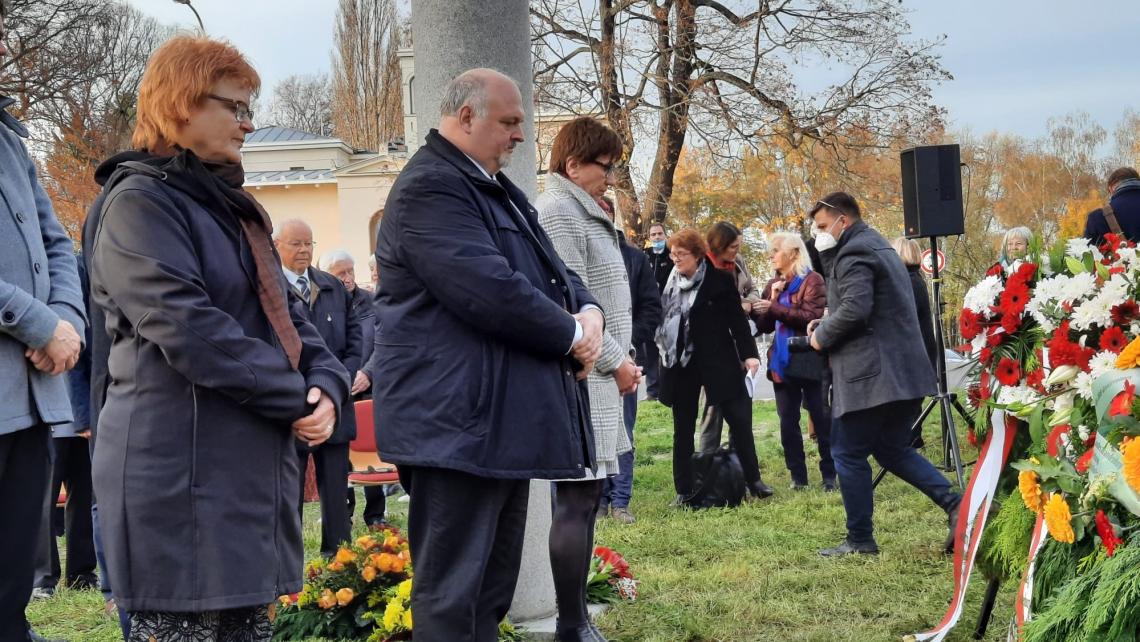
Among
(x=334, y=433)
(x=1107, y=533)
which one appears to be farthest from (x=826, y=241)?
(x=1107, y=533)

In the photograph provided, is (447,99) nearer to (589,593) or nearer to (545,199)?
(545,199)

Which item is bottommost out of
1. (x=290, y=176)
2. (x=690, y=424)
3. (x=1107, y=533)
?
(x=690, y=424)

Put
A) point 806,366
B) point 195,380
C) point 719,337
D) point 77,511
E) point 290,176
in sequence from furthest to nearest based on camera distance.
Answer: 1. point 290,176
2. point 806,366
3. point 719,337
4. point 77,511
5. point 195,380

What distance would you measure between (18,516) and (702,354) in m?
5.73

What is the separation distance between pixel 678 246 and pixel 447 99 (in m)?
5.01

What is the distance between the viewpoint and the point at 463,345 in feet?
10.7

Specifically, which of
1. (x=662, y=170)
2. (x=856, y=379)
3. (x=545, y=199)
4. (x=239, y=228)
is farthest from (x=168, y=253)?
(x=662, y=170)

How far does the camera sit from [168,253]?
2.58m

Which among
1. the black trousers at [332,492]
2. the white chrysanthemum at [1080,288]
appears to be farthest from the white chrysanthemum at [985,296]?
the black trousers at [332,492]

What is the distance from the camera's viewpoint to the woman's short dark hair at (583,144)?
4754 mm

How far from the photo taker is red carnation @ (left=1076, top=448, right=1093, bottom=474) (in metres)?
3.26

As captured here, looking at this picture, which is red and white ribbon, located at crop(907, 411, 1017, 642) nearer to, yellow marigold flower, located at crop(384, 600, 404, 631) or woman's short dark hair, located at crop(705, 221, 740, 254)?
yellow marigold flower, located at crop(384, 600, 404, 631)

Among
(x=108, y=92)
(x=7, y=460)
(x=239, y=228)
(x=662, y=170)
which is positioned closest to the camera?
(x=239, y=228)

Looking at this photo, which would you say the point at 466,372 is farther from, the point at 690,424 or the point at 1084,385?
the point at 690,424
